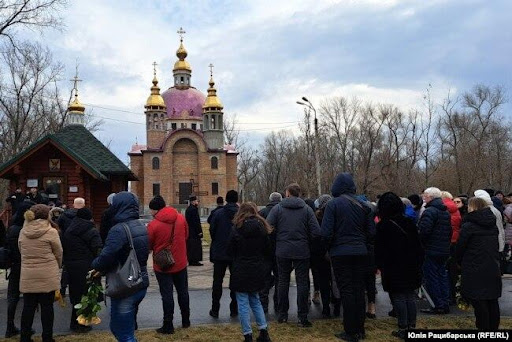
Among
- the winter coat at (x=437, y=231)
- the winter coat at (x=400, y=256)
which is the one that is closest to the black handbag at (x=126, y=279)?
the winter coat at (x=400, y=256)

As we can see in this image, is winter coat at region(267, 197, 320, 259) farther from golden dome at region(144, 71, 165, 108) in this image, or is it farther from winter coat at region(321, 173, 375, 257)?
golden dome at region(144, 71, 165, 108)

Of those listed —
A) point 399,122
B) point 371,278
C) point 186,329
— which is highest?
point 399,122

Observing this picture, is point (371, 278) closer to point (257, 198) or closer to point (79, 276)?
point (79, 276)

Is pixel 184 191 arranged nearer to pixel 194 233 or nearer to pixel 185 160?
pixel 185 160

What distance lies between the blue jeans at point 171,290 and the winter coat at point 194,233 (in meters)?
5.74

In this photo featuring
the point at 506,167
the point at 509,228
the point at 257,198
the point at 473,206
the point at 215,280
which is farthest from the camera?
the point at 257,198

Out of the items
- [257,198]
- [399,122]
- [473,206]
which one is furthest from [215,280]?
[257,198]

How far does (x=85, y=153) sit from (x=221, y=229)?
42.2 feet

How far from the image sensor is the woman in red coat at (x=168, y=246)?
6578 millimetres

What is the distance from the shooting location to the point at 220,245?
7.71 metres

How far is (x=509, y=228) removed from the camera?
10.3m

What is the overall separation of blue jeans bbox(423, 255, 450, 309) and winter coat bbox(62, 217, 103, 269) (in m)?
4.98

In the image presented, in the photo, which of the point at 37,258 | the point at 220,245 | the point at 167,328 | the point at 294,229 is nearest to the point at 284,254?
the point at 294,229

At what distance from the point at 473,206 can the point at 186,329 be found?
13.4ft
